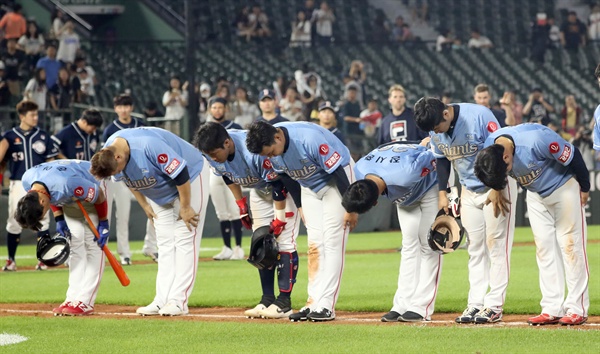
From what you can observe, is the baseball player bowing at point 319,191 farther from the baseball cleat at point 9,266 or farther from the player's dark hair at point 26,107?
the baseball cleat at point 9,266

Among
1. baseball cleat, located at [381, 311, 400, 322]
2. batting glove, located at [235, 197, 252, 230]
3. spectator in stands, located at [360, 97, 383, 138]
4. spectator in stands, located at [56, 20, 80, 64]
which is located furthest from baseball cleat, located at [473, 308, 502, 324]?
spectator in stands, located at [56, 20, 80, 64]

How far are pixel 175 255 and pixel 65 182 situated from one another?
1188mm

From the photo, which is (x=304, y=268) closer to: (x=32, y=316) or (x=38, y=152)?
(x=38, y=152)

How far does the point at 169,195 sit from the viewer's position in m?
9.77

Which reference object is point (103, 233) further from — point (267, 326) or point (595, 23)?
point (595, 23)

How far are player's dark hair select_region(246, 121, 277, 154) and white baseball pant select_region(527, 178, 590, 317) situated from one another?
2118 millimetres

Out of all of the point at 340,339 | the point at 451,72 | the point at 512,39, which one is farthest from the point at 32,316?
the point at 512,39

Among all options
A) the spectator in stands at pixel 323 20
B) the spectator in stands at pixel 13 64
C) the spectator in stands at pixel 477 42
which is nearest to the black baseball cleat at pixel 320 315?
the spectator in stands at pixel 13 64

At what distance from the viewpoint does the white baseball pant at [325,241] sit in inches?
360

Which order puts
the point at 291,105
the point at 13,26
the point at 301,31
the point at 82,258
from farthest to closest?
the point at 301,31, the point at 13,26, the point at 291,105, the point at 82,258

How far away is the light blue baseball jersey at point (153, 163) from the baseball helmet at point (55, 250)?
0.76 m

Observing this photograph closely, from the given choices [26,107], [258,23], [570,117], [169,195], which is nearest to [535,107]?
[570,117]

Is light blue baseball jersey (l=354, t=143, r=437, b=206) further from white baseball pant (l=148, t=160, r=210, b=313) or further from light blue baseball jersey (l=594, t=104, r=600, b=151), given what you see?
white baseball pant (l=148, t=160, r=210, b=313)

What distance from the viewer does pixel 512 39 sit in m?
30.8
